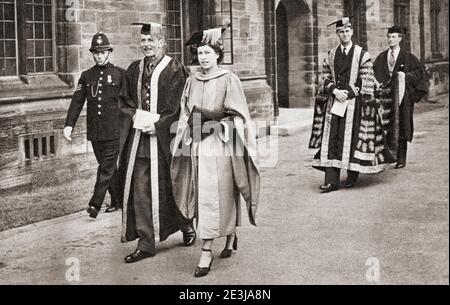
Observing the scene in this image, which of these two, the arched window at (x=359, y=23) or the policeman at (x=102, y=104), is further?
the arched window at (x=359, y=23)

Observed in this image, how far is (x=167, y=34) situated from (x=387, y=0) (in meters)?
11.8

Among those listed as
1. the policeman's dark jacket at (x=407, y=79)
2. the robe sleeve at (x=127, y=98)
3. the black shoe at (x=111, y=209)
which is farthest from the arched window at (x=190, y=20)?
the robe sleeve at (x=127, y=98)

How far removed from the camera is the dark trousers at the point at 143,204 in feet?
19.8

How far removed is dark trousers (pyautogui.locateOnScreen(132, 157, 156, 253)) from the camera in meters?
6.02

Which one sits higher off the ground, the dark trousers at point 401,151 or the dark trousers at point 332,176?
the dark trousers at point 401,151

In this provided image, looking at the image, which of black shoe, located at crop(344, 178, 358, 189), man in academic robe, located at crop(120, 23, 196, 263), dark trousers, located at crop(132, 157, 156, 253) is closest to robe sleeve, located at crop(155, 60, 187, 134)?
man in academic robe, located at crop(120, 23, 196, 263)

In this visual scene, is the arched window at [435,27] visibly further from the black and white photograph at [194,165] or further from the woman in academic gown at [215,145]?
the woman in academic gown at [215,145]

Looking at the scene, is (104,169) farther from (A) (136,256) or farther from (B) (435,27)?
(B) (435,27)

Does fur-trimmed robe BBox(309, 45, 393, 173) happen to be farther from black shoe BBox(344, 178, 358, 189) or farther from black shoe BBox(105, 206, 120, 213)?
black shoe BBox(105, 206, 120, 213)

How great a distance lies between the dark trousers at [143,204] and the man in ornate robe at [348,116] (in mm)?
3232

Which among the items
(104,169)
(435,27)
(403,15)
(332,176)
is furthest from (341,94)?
(435,27)

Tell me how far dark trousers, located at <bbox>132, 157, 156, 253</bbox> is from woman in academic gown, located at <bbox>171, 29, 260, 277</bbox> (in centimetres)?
48

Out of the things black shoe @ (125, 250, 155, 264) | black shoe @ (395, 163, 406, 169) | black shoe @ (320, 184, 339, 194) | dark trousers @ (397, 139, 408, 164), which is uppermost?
dark trousers @ (397, 139, 408, 164)
